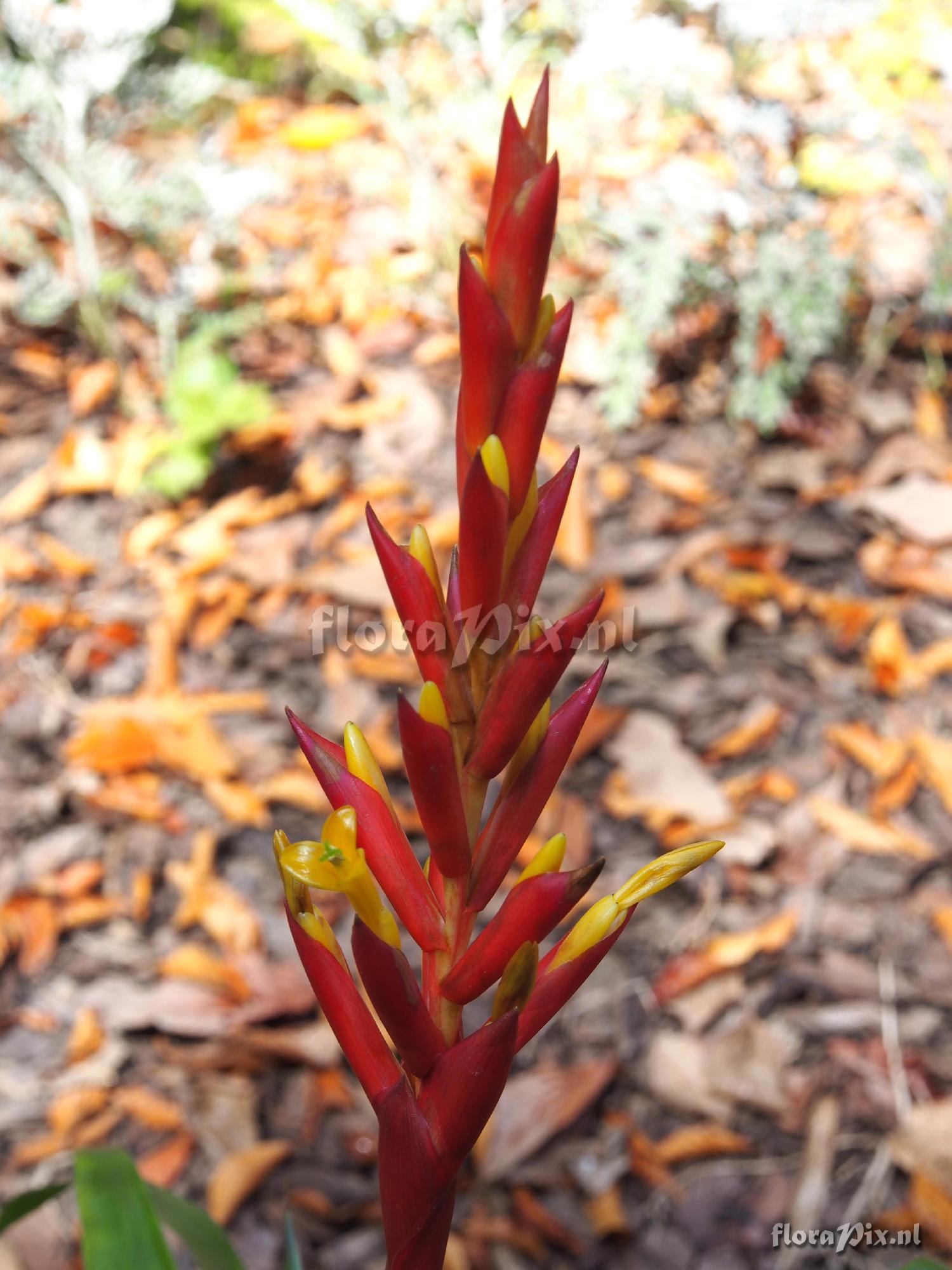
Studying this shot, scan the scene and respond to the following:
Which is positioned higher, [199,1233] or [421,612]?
[421,612]

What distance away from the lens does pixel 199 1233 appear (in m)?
0.96

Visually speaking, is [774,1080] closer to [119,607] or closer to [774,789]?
[774,789]

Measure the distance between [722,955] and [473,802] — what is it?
1.33 m

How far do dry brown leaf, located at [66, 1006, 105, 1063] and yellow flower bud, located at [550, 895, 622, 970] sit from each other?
4.38 ft

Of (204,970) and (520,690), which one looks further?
(204,970)

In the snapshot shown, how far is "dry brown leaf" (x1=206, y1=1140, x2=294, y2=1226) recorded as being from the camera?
158cm

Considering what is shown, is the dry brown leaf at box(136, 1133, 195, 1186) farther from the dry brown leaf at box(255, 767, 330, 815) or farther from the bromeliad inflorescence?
the bromeliad inflorescence

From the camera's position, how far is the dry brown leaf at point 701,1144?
167 centimetres

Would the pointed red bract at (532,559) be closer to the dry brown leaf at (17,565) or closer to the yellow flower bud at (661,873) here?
the yellow flower bud at (661,873)

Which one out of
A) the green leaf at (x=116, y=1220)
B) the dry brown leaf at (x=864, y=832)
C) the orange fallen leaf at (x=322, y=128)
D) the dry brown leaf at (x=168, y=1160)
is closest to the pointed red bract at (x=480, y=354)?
the green leaf at (x=116, y=1220)

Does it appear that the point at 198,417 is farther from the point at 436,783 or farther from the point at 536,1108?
the point at 436,783

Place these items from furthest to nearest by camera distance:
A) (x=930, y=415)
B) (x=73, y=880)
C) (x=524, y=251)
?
1. (x=930, y=415)
2. (x=73, y=880)
3. (x=524, y=251)

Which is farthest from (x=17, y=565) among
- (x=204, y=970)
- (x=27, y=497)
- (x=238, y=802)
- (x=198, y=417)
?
(x=204, y=970)

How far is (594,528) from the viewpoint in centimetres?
266
